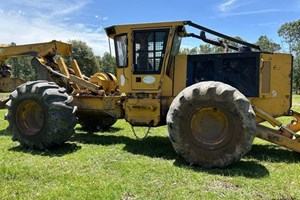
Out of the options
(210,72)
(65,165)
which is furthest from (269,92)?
(65,165)

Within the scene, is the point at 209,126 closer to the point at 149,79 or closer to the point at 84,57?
the point at 149,79

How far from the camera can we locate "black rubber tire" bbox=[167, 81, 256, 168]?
623 cm

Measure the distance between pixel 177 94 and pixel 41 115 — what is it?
126 inches

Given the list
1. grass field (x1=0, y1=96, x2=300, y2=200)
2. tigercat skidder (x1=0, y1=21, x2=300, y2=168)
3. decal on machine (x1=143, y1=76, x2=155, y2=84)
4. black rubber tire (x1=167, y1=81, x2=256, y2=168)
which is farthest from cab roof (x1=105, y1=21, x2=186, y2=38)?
grass field (x1=0, y1=96, x2=300, y2=200)

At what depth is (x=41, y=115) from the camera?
829 centimetres

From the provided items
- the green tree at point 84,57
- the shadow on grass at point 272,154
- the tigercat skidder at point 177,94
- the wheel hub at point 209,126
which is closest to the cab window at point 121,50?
the tigercat skidder at point 177,94

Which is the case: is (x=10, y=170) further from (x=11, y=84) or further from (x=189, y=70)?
(x=11, y=84)

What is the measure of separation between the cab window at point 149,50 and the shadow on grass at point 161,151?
1769 mm

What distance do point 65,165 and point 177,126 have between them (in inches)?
85.8

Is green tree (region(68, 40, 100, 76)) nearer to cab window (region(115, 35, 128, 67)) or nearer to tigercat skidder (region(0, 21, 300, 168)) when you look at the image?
cab window (region(115, 35, 128, 67))

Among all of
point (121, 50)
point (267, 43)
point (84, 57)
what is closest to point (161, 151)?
point (121, 50)

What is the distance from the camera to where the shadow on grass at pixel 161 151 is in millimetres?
6133

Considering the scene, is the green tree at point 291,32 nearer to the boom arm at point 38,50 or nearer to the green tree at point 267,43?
the green tree at point 267,43

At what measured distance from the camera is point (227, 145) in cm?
635
